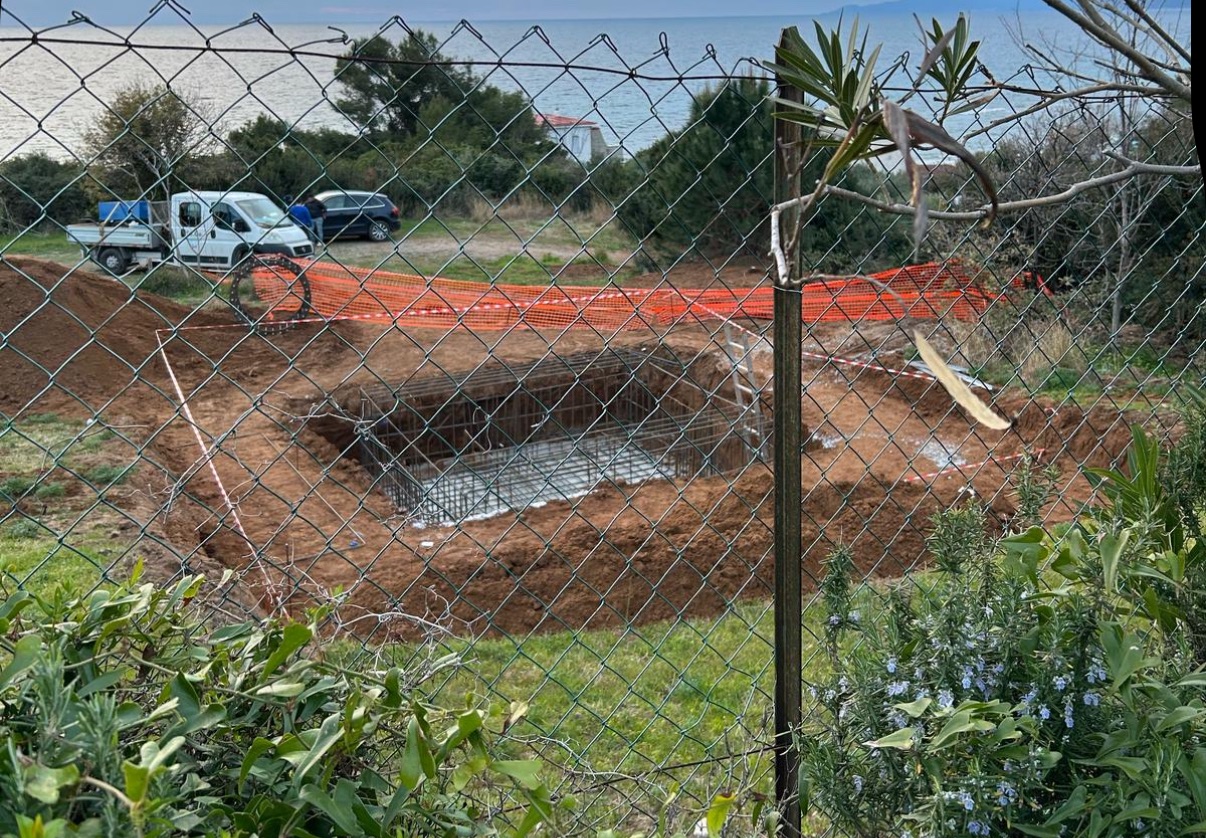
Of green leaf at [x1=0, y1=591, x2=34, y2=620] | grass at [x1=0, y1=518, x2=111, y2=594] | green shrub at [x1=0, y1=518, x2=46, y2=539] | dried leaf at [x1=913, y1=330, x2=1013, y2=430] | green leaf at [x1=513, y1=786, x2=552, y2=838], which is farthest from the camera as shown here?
green shrub at [x1=0, y1=518, x2=46, y2=539]

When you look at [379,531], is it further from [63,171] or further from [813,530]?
[63,171]

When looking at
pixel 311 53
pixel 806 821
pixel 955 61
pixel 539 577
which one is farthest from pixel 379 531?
pixel 955 61

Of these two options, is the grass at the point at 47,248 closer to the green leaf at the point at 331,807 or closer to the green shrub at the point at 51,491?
the green shrub at the point at 51,491

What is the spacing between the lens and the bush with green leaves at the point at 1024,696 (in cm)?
154

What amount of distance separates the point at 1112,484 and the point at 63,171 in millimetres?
10750

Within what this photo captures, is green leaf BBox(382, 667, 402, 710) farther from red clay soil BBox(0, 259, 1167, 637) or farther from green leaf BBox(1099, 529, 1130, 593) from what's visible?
green leaf BBox(1099, 529, 1130, 593)

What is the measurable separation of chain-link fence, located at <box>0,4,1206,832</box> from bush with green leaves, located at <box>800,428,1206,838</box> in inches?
7.3

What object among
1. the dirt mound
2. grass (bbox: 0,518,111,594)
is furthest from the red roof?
the dirt mound

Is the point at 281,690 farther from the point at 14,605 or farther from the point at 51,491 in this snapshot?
the point at 51,491

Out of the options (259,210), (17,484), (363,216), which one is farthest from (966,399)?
(259,210)

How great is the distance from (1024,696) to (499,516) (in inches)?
217

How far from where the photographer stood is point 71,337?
36.0 ft

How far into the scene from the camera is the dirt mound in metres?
9.82

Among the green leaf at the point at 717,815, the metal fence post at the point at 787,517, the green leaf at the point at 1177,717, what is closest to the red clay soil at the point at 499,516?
the metal fence post at the point at 787,517
